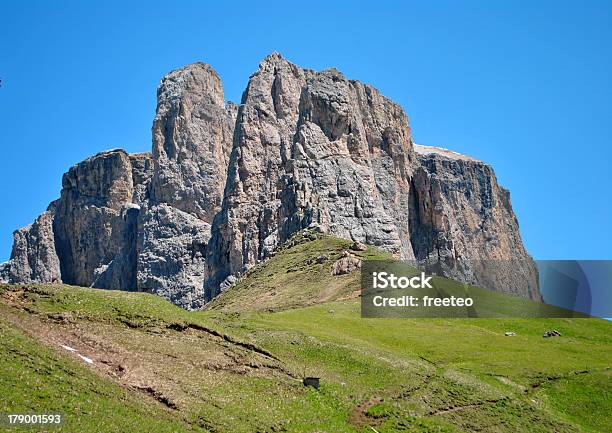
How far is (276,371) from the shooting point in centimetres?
5600

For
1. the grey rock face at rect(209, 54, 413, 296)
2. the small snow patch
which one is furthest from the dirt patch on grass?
the grey rock face at rect(209, 54, 413, 296)

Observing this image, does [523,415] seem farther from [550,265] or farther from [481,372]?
[550,265]

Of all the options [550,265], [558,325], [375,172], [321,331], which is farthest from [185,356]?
[375,172]

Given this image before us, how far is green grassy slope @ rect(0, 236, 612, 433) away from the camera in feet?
140

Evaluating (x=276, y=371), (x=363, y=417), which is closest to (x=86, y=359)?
(x=276, y=371)

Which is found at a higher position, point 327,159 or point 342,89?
point 342,89

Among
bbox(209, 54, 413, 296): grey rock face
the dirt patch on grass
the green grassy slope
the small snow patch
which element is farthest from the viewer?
bbox(209, 54, 413, 296): grey rock face

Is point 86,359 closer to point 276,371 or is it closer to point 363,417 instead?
point 276,371

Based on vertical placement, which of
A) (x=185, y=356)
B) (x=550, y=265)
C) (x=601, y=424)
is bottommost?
(x=601, y=424)

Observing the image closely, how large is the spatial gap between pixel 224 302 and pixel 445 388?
169ft

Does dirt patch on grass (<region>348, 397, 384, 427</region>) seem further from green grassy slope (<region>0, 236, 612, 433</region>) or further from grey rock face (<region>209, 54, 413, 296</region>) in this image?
grey rock face (<region>209, 54, 413, 296</region>)

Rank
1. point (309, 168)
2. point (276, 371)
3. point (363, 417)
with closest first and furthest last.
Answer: point (363, 417)
point (276, 371)
point (309, 168)

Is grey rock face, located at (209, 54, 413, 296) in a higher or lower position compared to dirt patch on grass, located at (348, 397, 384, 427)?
higher

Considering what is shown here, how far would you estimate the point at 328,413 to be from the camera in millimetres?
51062
